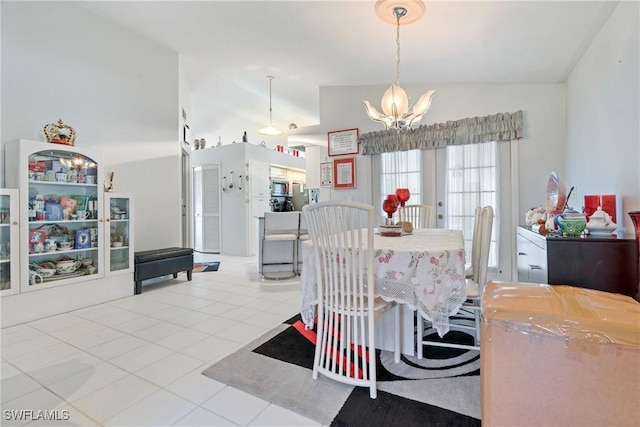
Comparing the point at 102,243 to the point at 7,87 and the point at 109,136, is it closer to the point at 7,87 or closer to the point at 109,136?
the point at 109,136

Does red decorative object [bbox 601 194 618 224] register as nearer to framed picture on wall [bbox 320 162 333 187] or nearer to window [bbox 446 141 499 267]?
window [bbox 446 141 499 267]

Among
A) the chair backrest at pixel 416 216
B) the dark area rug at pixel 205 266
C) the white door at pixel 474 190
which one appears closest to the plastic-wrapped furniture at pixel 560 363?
the chair backrest at pixel 416 216

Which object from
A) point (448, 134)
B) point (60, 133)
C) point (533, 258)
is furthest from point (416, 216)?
point (60, 133)

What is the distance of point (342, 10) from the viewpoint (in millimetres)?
2633

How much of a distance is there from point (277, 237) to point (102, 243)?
202 centimetres

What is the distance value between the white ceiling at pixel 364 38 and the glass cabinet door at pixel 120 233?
2050 mm

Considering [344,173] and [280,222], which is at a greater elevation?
[344,173]

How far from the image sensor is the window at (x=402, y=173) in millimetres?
4238

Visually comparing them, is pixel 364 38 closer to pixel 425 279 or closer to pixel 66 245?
pixel 425 279

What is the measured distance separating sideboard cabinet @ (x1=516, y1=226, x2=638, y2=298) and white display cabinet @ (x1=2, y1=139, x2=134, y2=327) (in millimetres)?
3927

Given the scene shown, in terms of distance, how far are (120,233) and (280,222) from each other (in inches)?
76.5

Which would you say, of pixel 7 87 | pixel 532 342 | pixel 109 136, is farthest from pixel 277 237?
pixel 532 342

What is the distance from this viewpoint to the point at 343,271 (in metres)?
1.65

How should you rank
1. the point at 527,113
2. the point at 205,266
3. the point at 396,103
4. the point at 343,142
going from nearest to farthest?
the point at 396,103 → the point at 527,113 → the point at 343,142 → the point at 205,266
